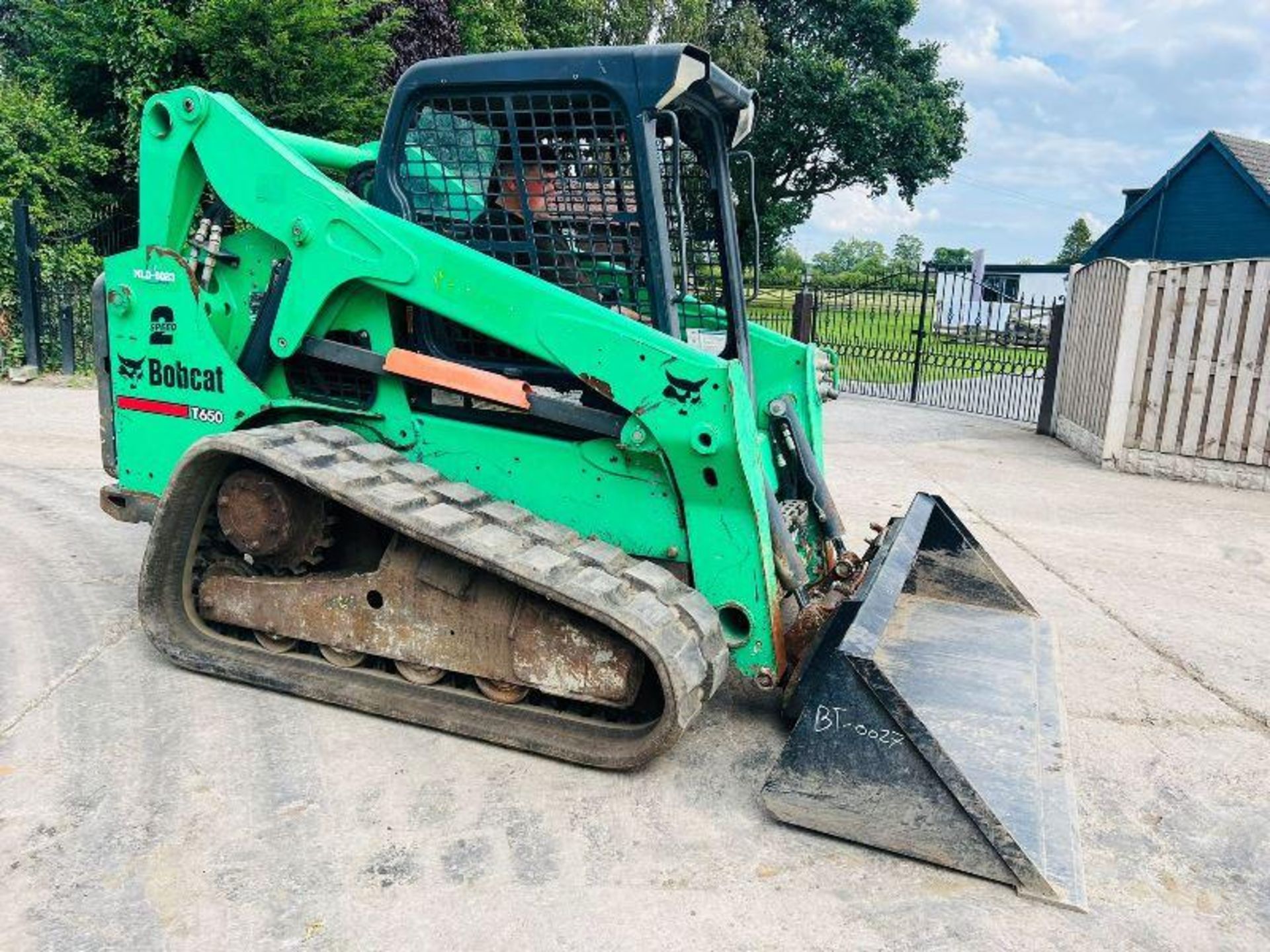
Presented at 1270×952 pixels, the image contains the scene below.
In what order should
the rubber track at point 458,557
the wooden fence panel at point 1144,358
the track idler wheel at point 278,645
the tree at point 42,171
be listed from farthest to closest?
1. the tree at point 42,171
2. the wooden fence panel at point 1144,358
3. the track idler wheel at point 278,645
4. the rubber track at point 458,557

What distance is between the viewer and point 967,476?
328 inches

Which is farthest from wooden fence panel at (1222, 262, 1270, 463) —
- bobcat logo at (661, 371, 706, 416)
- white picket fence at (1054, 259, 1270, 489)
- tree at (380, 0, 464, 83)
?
tree at (380, 0, 464, 83)

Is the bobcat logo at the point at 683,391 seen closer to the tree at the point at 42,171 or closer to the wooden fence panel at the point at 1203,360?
the wooden fence panel at the point at 1203,360

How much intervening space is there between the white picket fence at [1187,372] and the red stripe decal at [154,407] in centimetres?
763

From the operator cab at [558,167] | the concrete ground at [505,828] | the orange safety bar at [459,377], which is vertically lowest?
the concrete ground at [505,828]

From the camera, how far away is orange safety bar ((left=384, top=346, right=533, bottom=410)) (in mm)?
3275

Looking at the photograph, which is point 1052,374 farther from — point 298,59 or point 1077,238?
point 1077,238

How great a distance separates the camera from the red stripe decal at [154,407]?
12.5 feet

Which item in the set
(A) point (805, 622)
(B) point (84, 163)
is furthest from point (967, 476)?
(B) point (84, 163)

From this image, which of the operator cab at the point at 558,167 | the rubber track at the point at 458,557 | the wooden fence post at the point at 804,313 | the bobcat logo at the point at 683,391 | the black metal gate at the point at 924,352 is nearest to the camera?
the rubber track at the point at 458,557

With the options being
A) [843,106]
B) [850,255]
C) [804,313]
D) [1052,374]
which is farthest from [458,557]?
[850,255]

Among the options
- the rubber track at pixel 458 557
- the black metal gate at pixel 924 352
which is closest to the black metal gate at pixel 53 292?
the rubber track at pixel 458 557

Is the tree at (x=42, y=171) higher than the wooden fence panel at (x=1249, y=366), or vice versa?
→ the tree at (x=42, y=171)

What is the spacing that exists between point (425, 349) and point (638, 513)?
1026mm
